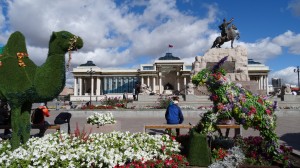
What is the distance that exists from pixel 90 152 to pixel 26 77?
2442mm

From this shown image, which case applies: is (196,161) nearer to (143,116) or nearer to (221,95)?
(221,95)

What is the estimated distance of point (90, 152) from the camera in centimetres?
600

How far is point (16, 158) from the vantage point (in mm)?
5738

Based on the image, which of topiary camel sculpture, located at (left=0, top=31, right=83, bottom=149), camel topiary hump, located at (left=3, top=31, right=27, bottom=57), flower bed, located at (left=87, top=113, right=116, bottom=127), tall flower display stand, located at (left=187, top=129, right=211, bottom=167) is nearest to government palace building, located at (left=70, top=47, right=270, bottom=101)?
flower bed, located at (left=87, top=113, right=116, bottom=127)

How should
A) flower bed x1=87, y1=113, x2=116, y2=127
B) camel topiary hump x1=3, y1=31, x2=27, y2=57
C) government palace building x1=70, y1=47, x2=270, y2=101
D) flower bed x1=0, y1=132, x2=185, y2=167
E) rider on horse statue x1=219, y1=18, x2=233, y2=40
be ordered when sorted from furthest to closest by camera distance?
government palace building x1=70, y1=47, x2=270, y2=101 → rider on horse statue x1=219, y1=18, x2=233, y2=40 → flower bed x1=87, y1=113, x2=116, y2=127 → camel topiary hump x1=3, y1=31, x2=27, y2=57 → flower bed x1=0, y1=132, x2=185, y2=167

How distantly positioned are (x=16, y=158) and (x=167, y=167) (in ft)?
Answer: 10.3

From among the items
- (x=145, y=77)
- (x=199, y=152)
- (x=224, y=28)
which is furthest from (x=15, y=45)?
(x=145, y=77)

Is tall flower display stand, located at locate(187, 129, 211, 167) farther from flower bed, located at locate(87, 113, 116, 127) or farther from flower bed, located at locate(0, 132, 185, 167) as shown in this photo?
flower bed, located at locate(87, 113, 116, 127)

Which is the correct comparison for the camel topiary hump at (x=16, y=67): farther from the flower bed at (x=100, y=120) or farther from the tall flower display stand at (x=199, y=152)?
the tall flower display stand at (x=199, y=152)

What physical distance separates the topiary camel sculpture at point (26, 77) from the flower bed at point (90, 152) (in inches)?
26.4

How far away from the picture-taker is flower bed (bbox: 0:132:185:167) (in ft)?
18.5

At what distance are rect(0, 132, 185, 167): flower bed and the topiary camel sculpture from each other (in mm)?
670

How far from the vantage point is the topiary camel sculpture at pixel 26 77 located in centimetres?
664

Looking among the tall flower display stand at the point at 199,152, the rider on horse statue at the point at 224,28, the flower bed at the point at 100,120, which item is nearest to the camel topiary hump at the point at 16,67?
the flower bed at the point at 100,120
